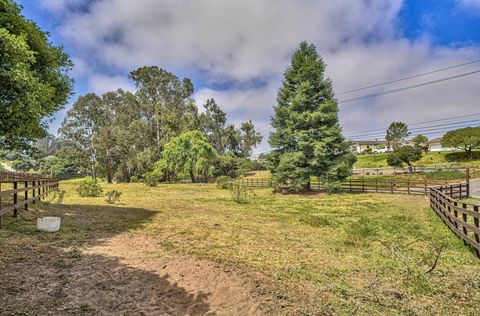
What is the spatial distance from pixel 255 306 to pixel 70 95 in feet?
43.9

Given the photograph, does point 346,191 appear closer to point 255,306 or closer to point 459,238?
point 459,238

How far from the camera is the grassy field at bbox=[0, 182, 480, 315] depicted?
477cm

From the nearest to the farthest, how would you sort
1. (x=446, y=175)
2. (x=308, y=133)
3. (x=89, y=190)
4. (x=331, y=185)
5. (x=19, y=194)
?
(x=19, y=194), (x=89, y=190), (x=331, y=185), (x=308, y=133), (x=446, y=175)

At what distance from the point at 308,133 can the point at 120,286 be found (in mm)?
22690

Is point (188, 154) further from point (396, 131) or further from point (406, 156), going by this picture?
point (396, 131)

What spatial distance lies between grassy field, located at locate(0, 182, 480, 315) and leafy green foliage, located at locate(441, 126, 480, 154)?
54.5 meters

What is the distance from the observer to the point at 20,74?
696 cm

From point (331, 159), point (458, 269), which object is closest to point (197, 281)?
point (458, 269)

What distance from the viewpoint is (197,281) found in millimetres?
5348

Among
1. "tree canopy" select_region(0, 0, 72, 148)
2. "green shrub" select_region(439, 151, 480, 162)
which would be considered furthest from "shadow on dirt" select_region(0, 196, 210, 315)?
"green shrub" select_region(439, 151, 480, 162)

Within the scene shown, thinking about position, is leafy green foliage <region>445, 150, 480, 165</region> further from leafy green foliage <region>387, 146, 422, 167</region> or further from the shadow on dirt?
the shadow on dirt

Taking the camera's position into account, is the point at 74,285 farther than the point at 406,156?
No

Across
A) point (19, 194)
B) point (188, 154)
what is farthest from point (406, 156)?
point (19, 194)

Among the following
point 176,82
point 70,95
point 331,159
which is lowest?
point 331,159
